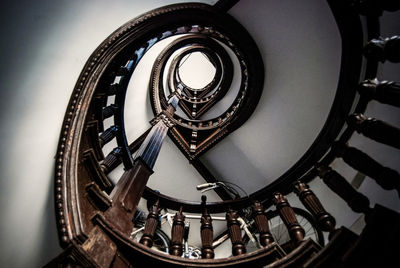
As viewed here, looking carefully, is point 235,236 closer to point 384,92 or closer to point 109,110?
point 384,92

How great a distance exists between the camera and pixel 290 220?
6.78 ft

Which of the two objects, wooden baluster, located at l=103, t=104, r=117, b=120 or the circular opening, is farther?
the circular opening

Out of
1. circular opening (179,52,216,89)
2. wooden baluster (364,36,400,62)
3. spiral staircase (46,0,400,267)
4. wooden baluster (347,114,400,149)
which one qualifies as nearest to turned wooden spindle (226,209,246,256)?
spiral staircase (46,0,400,267)

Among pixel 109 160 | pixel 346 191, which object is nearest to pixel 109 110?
pixel 109 160

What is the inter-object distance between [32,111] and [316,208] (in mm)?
2355

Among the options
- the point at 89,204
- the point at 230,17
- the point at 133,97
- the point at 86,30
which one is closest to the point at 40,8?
the point at 86,30

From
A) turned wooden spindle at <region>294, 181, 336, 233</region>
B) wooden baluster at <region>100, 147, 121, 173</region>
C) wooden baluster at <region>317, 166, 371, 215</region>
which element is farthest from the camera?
wooden baluster at <region>100, 147, 121, 173</region>

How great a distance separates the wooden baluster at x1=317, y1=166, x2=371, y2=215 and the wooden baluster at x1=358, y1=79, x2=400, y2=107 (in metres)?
0.61

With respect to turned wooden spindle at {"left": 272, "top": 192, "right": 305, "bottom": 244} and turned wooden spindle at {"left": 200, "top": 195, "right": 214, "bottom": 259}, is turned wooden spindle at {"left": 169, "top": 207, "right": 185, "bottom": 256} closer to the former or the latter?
turned wooden spindle at {"left": 200, "top": 195, "right": 214, "bottom": 259}

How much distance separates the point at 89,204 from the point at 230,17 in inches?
121

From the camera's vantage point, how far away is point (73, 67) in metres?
2.14

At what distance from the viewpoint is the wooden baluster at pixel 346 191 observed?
5.17 ft

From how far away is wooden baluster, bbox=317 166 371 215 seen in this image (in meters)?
1.58

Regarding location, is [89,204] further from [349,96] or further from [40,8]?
[349,96]
